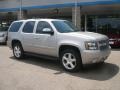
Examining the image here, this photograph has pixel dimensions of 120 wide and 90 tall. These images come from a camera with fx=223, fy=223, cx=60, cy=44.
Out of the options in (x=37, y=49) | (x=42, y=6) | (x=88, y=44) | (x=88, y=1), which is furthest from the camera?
(x=42, y=6)

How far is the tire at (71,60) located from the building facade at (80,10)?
28.6 ft

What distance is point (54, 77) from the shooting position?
7477mm

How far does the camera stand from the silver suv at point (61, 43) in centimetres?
766

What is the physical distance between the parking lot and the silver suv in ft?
1.51

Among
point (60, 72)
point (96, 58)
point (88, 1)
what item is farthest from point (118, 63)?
point (88, 1)

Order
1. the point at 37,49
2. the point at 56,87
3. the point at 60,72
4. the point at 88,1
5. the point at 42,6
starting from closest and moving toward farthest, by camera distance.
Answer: the point at 56,87
the point at 60,72
the point at 37,49
the point at 88,1
the point at 42,6

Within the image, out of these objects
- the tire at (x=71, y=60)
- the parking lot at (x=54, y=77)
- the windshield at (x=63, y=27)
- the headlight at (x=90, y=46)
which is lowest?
the parking lot at (x=54, y=77)

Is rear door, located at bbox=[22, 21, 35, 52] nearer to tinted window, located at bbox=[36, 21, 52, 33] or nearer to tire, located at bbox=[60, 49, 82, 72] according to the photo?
tinted window, located at bbox=[36, 21, 52, 33]

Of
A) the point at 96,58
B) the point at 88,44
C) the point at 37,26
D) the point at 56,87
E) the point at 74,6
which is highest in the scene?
the point at 74,6

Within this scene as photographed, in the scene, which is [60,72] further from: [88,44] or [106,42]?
[106,42]

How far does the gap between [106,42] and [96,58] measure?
1.02m

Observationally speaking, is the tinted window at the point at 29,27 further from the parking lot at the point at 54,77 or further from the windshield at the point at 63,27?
the parking lot at the point at 54,77

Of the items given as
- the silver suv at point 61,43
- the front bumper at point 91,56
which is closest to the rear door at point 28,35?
the silver suv at point 61,43

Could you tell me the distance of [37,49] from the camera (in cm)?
933
